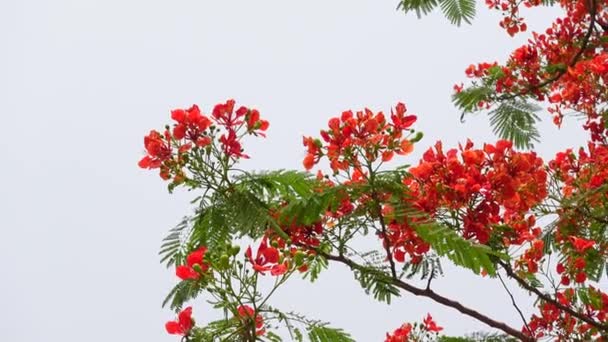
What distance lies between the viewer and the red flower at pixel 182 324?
1392 mm

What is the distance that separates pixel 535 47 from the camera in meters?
3.07

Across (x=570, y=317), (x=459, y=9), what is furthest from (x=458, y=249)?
(x=459, y=9)

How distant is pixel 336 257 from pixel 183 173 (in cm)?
43

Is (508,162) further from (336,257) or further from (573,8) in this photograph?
(573,8)

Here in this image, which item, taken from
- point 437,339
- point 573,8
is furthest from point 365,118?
point 573,8

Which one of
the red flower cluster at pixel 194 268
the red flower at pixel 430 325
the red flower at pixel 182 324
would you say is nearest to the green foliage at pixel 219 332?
the red flower at pixel 182 324

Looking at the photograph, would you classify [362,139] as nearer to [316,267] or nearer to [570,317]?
[316,267]

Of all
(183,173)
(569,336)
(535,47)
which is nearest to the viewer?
(183,173)

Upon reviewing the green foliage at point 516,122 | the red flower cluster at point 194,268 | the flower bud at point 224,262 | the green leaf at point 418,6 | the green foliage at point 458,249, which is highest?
the green leaf at point 418,6

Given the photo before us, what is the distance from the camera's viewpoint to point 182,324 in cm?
139

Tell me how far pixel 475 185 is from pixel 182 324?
775mm

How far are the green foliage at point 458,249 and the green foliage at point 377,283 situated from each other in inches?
9.9

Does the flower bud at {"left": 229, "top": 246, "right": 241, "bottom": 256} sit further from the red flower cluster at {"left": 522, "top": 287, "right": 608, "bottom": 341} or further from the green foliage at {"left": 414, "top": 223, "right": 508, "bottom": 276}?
the red flower cluster at {"left": 522, "top": 287, "right": 608, "bottom": 341}

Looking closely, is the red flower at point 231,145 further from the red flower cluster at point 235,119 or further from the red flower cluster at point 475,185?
the red flower cluster at point 475,185
